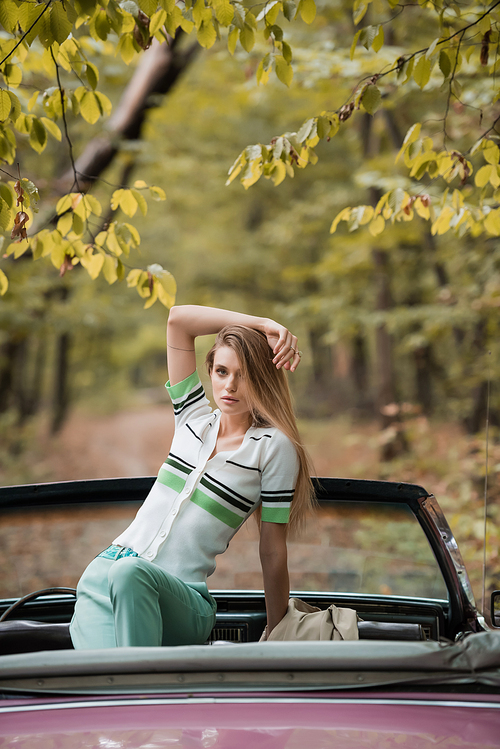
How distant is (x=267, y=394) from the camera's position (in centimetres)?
258

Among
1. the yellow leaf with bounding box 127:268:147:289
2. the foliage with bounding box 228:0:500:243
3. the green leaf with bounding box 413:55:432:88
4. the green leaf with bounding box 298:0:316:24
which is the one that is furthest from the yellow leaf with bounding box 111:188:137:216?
the green leaf with bounding box 413:55:432:88

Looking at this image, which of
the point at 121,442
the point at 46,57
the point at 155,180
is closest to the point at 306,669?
the point at 46,57

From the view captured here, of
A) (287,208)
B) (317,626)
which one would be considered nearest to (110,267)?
(317,626)

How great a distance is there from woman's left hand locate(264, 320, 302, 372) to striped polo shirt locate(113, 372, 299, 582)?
0.28 metres

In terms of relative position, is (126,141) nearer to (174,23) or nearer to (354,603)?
(174,23)

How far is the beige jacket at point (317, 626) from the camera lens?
2.30 metres

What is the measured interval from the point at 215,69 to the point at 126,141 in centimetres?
461

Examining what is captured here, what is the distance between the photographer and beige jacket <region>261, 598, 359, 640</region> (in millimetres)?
2305

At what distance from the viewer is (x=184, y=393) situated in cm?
272

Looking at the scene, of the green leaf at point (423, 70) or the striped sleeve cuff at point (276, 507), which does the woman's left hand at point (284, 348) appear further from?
the green leaf at point (423, 70)

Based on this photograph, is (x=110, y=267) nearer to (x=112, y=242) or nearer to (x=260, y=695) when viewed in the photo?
(x=112, y=242)

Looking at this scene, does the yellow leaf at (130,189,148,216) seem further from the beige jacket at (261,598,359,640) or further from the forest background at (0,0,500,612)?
the beige jacket at (261,598,359,640)

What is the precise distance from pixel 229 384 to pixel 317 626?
100 centimetres

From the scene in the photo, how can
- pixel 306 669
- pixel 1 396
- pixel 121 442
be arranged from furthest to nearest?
pixel 121 442 → pixel 1 396 → pixel 306 669
